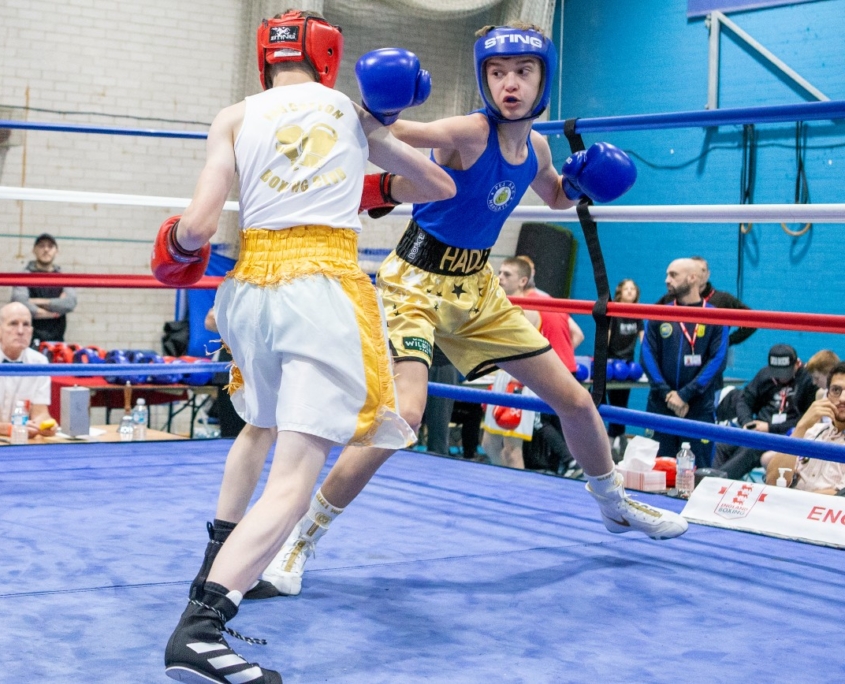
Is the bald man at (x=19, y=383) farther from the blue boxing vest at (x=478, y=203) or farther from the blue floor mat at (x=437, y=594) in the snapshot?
the blue boxing vest at (x=478, y=203)

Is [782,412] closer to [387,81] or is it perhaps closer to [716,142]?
[716,142]

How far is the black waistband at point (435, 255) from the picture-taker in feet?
7.93

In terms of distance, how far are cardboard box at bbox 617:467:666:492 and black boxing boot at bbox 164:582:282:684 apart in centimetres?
243

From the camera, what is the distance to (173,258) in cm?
177

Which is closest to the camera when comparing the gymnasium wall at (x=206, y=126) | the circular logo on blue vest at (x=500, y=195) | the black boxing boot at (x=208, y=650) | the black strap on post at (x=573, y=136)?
the black boxing boot at (x=208, y=650)

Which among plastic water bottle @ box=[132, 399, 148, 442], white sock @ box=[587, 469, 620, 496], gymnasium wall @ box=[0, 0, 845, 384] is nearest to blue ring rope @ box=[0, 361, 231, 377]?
plastic water bottle @ box=[132, 399, 148, 442]

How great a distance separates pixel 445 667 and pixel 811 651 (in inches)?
27.1

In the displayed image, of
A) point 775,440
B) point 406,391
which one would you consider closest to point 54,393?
point 406,391

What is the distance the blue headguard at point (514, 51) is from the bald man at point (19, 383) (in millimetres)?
2622

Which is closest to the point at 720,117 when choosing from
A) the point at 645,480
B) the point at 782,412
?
the point at 645,480

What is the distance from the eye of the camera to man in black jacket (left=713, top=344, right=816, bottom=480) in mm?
5465

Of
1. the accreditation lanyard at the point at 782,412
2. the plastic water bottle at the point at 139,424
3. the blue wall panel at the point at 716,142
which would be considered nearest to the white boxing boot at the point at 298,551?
the plastic water bottle at the point at 139,424

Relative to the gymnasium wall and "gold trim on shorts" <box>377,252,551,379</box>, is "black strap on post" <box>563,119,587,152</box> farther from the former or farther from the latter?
the gymnasium wall

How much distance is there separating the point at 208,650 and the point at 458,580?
0.86 meters
